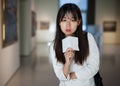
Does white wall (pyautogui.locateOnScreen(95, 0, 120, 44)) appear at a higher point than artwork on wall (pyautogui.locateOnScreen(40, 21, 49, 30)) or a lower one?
higher

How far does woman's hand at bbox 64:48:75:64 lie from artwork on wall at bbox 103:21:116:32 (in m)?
21.1

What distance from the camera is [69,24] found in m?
1.63

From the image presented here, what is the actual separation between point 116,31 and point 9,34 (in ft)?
55.4

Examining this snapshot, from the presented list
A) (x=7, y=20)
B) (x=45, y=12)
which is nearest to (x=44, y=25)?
(x=45, y=12)

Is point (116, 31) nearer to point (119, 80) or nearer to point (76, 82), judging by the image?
point (119, 80)

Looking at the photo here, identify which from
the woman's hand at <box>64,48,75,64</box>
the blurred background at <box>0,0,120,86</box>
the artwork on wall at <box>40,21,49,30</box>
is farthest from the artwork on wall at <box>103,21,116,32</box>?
the woman's hand at <box>64,48,75,64</box>

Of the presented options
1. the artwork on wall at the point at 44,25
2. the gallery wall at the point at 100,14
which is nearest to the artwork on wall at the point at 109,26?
the gallery wall at the point at 100,14

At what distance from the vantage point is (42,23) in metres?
22.5

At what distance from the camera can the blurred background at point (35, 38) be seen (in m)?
6.45

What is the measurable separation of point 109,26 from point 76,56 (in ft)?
69.8

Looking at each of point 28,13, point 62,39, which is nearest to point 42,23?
point 28,13

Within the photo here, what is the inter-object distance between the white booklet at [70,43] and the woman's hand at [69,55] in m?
0.02

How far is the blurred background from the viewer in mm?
6449

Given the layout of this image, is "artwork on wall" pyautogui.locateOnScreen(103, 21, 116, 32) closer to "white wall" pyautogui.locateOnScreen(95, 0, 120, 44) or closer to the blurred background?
the blurred background
